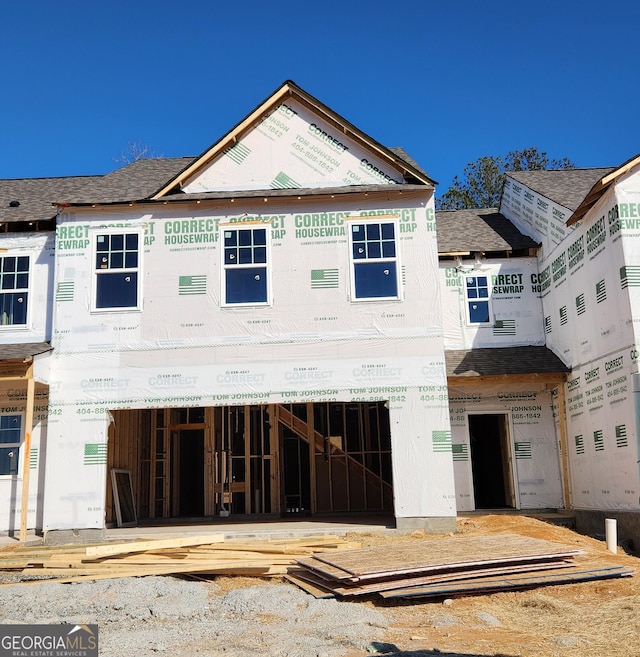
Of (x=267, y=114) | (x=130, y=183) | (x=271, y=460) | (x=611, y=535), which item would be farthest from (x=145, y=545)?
(x=267, y=114)

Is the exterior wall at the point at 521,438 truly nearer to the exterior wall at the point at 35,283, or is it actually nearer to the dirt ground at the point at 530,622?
the dirt ground at the point at 530,622

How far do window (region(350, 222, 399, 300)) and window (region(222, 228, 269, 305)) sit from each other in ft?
6.29

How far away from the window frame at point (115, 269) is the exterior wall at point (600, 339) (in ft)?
32.5

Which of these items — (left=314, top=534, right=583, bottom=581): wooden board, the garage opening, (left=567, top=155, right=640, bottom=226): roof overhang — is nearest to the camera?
(left=314, top=534, right=583, bottom=581): wooden board

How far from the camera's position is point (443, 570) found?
10.2m

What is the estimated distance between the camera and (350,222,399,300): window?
606 inches

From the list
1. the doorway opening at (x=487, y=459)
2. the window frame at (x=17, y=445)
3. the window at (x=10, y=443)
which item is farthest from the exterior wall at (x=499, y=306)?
the window at (x=10, y=443)

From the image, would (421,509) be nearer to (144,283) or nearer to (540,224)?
(144,283)

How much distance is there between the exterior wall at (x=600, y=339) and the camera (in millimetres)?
14680

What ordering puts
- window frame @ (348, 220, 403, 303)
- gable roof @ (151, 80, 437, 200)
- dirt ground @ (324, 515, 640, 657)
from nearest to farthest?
dirt ground @ (324, 515, 640, 657) < window frame @ (348, 220, 403, 303) < gable roof @ (151, 80, 437, 200)

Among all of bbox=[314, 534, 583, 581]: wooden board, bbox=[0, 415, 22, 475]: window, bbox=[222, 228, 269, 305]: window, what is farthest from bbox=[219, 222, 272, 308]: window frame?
bbox=[314, 534, 583, 581]: wooden board

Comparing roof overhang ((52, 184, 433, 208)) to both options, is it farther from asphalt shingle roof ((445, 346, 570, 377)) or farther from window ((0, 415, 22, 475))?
window ((0, 415, 22, 475))

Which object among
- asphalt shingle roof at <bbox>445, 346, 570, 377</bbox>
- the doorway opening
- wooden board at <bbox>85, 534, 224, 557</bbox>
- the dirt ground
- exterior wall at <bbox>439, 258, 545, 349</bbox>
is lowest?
the dirt ground

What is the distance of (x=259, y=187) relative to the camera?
16.1 metres
